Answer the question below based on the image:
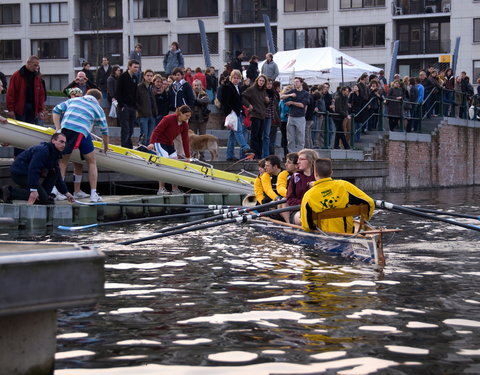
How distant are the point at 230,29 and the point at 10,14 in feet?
56.5

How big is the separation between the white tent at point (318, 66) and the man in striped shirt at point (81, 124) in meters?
17.0

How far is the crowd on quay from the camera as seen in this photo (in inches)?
707

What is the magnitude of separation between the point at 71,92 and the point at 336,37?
45.5 m

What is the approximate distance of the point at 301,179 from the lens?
44.8ft

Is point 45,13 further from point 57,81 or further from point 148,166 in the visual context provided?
point 148,166

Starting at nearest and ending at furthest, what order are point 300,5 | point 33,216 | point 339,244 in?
point 339,244 → point 33,216 → point 300,5

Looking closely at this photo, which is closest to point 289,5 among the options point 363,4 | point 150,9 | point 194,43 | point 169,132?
point 363,4

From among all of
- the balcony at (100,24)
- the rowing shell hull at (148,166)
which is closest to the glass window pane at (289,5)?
the balcony at (100,24)

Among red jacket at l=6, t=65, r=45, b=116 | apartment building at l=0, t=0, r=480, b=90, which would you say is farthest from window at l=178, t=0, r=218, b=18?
red jacket at l=6, t=65, r=45, b=116

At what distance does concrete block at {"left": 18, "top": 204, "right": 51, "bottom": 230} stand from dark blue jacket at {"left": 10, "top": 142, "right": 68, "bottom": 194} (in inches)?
23.1

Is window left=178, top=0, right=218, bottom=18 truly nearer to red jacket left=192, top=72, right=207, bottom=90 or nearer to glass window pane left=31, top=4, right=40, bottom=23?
glass window pane left=31, top=4, right=40, bottom=23

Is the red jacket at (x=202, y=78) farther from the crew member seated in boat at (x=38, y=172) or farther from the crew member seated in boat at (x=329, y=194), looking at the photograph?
the crew member seated in boat at (x=329, y=194)

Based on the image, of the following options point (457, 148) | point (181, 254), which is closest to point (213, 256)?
point (181, 254)

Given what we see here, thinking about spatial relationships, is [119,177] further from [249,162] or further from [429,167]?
[429,167]
